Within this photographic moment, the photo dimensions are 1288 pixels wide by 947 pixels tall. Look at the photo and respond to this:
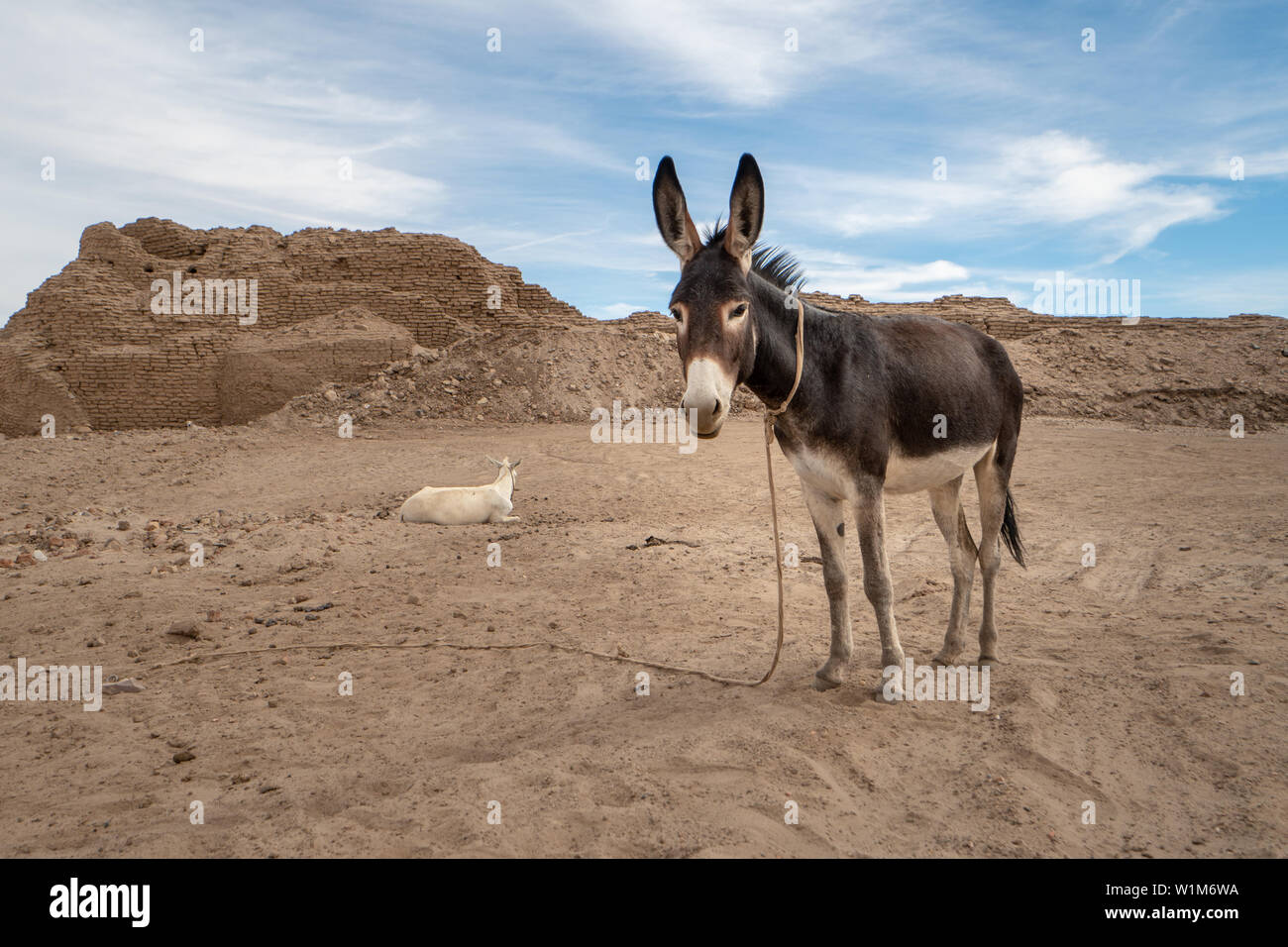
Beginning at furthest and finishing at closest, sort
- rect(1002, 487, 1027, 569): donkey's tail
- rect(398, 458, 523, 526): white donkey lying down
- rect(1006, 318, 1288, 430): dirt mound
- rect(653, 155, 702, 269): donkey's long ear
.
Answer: rect(1006, 318, 1288, 430): dirt mound
rect(398, 458, 523, 526): white donkey lying down
rect(1002, 487, 1027, 569): donkey's tail
rect(653, 155, 702, 269): donkey's long ear

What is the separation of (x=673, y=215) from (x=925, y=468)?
208cm

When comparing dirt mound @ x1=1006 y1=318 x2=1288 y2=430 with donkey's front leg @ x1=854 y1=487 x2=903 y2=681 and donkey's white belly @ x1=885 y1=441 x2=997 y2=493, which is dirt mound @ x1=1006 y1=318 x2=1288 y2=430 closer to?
donkey's white belly @ x1=885 y1=441 x2=997 y2=493

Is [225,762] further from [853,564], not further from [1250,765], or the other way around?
[853,564]

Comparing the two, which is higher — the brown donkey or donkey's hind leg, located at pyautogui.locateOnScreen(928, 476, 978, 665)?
the brown donkey

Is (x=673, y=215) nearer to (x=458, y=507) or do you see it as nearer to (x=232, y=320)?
(x=458, y=507)

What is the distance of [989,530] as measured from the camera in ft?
17.7

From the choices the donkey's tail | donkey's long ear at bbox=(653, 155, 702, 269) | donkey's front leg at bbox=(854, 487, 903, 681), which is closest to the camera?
donkey's long ear at bbox=(653, 155, 702, 269)

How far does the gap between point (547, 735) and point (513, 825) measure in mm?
1114

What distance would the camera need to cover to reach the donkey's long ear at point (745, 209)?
13.1ft

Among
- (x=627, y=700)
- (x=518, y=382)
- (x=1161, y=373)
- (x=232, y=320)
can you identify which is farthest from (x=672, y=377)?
(x=627, y=700)

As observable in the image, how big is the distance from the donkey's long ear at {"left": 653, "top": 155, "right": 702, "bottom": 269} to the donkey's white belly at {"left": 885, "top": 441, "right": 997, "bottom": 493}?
1644mm

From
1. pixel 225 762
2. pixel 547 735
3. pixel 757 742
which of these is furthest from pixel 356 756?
pixel 757 742

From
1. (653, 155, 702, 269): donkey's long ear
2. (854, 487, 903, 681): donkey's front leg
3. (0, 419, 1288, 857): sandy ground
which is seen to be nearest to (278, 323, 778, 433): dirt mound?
(0, 419, 1288, 857): sandy ground

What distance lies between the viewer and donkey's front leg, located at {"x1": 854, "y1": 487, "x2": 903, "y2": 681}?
437 centimetres
